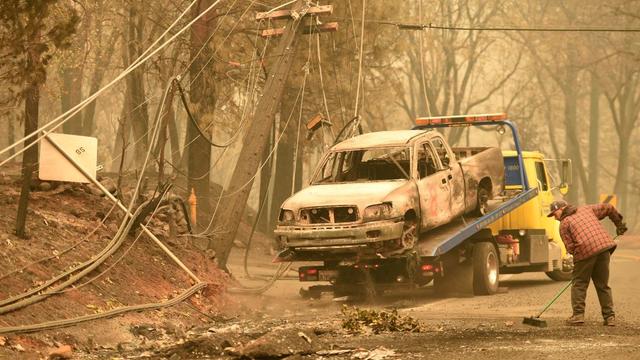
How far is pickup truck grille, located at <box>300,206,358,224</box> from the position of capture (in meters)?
17.2

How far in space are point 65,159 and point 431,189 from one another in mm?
5615

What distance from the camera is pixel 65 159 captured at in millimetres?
17094

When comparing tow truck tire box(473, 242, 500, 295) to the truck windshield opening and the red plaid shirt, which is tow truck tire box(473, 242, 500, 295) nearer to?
the truck windshield opening

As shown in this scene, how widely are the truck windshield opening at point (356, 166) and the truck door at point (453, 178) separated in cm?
71

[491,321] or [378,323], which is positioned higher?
[378,323]

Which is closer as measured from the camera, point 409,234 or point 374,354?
point 374,354

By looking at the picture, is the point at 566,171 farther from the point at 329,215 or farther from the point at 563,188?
the point at 329,215

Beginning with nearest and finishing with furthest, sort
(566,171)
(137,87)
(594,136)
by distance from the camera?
(566,171) < (137,87) < (594,136)

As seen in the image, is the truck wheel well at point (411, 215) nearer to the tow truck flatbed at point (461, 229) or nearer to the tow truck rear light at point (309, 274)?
the tow truck flatbed at point (461, 229)

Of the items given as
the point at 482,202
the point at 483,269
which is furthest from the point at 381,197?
the point at 482,202

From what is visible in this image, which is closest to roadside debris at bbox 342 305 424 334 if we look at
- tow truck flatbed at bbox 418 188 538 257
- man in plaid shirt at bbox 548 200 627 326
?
man in plaid shirt at bbox 548 200 627 326

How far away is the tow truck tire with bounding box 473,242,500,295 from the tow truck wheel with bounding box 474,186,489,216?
562 mm

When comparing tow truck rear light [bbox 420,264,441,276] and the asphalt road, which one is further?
tow truck rear light [bbox 420,264,441,276]

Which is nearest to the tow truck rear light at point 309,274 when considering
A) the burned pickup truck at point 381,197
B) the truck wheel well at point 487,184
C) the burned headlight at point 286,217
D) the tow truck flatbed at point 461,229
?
the burned pickup truck at point 381,197
